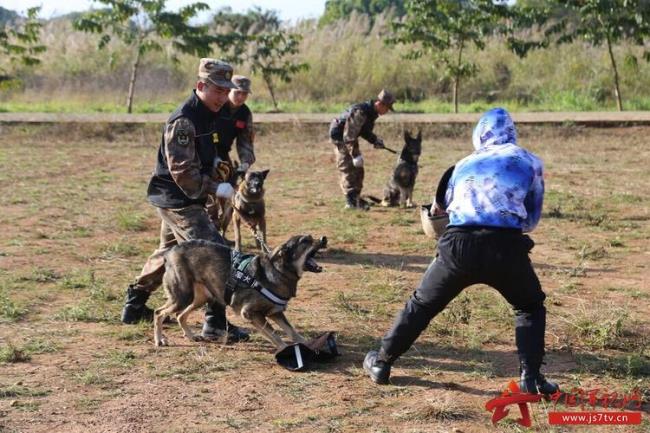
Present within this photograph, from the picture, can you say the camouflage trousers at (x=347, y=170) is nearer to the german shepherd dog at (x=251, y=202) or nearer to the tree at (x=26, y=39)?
the german shepherd dog at (x=251, y=202)

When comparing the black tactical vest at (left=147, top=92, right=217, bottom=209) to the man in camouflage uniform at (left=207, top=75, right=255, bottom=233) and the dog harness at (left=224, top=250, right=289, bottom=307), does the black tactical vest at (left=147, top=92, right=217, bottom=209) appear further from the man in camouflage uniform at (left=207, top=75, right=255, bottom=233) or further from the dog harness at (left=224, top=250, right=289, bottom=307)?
the man in camouflage uniform at (left=207, top=75, right=255, bottom=233)

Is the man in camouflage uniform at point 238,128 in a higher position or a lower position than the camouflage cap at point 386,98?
lower

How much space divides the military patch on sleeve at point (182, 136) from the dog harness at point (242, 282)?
91 centimetres

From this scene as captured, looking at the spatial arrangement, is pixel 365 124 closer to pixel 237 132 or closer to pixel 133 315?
pixel 237 132

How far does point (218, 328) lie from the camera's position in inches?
271

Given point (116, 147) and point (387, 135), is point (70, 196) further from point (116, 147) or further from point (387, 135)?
point (387, 135)

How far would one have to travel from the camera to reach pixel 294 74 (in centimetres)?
2927

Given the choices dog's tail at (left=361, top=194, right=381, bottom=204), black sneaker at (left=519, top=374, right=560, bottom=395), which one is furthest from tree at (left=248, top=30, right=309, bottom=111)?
black sneaker at (left=519, top=374, right=560, bottom=395)

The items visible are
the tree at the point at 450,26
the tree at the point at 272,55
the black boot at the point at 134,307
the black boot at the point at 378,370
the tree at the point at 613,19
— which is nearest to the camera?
the black boot at the point at 378,370

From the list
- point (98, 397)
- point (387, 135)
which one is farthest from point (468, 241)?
point (387, 135)

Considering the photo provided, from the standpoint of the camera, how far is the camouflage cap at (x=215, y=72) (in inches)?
256

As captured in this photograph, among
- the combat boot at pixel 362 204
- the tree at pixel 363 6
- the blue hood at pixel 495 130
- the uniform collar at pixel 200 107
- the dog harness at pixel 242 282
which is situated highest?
the tree at pixel 363 6

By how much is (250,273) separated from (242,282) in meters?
0.09

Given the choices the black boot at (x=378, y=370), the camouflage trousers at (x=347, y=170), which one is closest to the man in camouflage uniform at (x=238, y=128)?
the black boot at (x=378, y=370)
